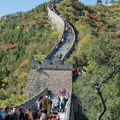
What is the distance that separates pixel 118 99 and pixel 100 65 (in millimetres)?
2479

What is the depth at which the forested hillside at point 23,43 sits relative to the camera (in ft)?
115

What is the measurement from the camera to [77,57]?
92.9 ft

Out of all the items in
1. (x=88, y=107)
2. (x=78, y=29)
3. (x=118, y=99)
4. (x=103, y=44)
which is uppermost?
(x=78, y=29)

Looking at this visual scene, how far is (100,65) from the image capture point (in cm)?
1744

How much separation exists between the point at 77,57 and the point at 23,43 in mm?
23189

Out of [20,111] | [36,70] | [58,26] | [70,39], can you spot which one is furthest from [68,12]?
[20,111]

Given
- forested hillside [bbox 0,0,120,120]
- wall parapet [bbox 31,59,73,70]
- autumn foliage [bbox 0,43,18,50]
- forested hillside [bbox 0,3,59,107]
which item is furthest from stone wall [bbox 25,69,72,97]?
autumn foliage [bbox 0,43,18,50]

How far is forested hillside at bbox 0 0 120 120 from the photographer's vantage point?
1666 centimetres

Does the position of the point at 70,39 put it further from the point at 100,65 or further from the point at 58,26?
the point at 100,65

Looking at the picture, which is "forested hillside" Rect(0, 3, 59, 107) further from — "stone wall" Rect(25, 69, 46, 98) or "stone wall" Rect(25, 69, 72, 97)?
"stone wall" Rect(25, 69, 72, 97)

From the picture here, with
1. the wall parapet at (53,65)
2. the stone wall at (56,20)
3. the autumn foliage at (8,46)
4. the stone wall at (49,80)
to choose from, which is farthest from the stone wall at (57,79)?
the autumn foliage at (8,46)

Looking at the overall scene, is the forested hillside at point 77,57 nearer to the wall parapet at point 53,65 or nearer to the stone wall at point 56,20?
the stone wall at point 56,20

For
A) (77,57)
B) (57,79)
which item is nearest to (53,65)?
(57,79)

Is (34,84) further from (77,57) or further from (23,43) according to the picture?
(23,43)
